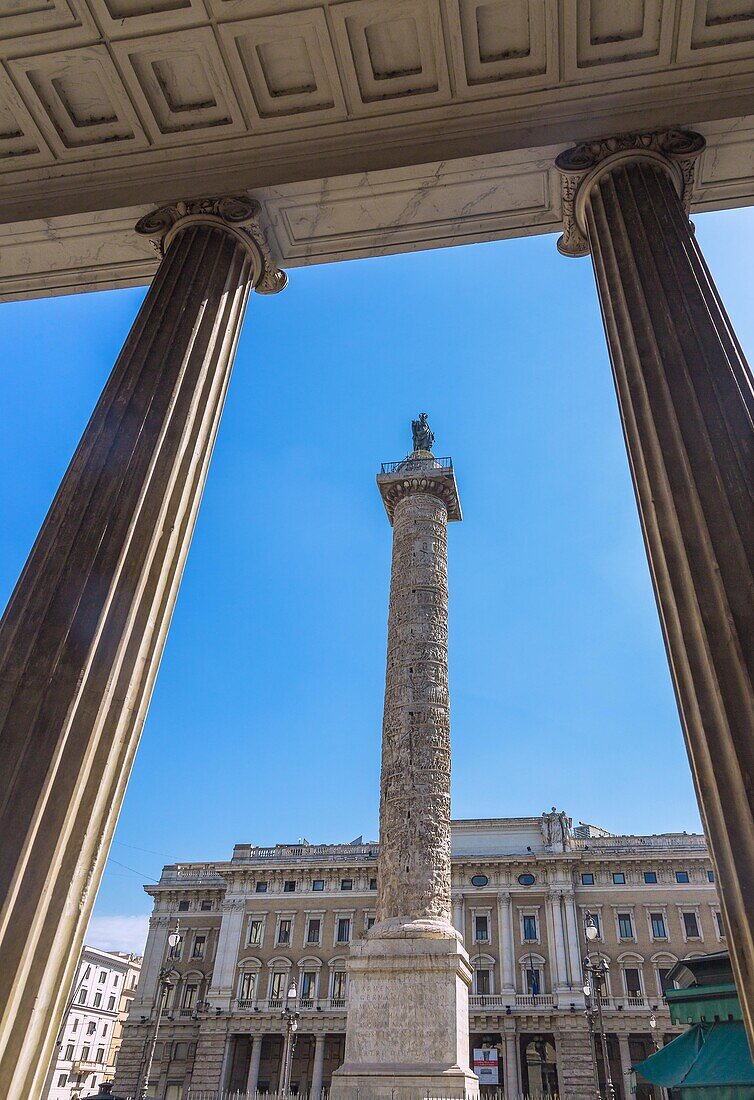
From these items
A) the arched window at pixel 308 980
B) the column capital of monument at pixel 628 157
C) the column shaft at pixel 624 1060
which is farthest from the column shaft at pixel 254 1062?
the column capital of monument at pixel 628 157

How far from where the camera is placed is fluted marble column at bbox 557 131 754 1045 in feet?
8.96

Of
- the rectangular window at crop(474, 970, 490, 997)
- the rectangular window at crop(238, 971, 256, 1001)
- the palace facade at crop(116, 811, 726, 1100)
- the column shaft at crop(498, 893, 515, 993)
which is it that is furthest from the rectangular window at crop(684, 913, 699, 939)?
the rectangular window at crop(238, 971, 256, 1001)

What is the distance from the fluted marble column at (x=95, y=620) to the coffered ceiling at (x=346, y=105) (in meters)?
0.54

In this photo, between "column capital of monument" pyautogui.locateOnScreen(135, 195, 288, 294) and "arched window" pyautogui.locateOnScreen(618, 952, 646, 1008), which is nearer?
"column capital of monument" pyautogui.locateOnScreen(135, 195, 288, 294)

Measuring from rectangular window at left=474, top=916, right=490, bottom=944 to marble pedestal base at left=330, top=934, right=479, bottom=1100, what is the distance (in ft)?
73.3

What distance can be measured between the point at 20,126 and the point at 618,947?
33.2 metres

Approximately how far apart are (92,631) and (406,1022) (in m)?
9.57

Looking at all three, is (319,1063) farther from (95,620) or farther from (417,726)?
(95,620)

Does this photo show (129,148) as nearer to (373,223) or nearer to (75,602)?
(373,223)

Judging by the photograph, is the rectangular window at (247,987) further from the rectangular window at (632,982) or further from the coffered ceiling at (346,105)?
the coffered ceiling at (346,105)

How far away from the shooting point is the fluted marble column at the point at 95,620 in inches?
105

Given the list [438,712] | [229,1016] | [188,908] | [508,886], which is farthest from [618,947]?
[438,712]

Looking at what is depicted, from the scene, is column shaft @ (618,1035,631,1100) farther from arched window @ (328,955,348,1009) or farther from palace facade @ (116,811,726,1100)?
arched window @ (328,955,348,1009)

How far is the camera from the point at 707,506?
126 inches
